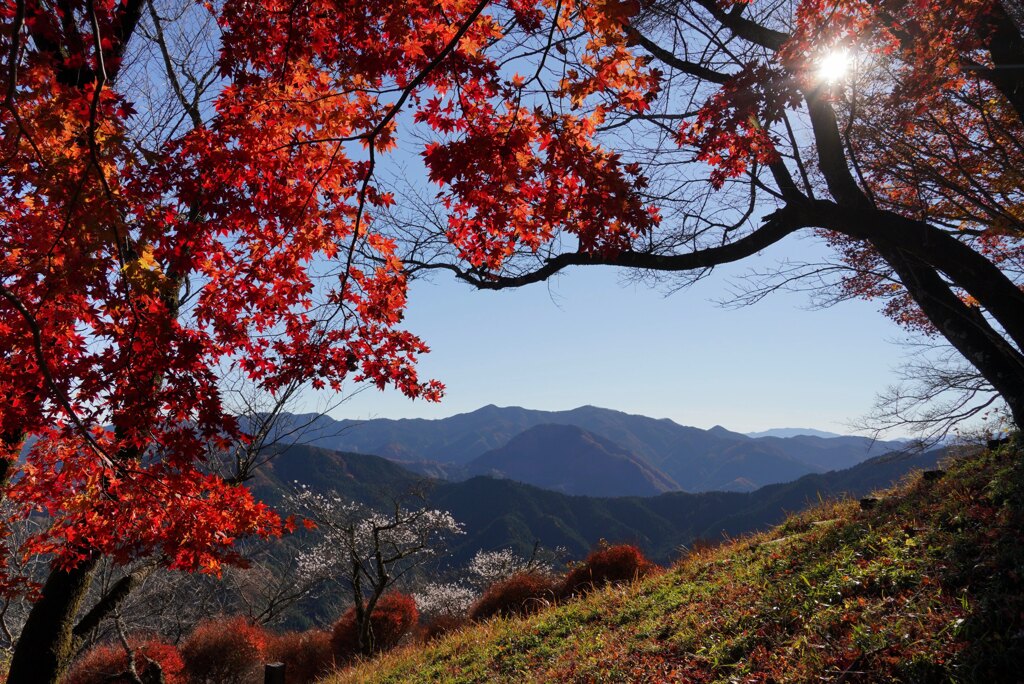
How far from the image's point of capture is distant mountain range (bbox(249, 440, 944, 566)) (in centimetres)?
11575

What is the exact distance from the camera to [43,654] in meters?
6.71

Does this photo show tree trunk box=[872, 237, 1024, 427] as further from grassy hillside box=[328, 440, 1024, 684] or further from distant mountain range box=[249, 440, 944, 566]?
distant mountain range box=[249, 440, 944, 566]

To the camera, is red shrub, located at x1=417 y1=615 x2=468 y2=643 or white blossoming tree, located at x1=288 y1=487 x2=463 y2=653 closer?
red shrub, located at x1=417 y1=615 x2=468 y2=643

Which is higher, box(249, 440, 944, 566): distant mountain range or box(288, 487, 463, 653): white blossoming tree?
box(288, 487, 463, 653): white blossoming tree

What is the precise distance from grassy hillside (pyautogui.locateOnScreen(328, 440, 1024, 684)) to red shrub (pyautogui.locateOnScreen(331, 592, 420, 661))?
28.2ft

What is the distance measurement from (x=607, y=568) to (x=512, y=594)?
213 cm

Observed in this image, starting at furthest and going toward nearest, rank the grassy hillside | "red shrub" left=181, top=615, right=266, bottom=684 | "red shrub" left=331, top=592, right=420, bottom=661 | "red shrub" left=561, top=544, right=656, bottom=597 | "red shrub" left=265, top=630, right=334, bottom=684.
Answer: "red shrub" left=331, top=592, right=420, bottom=661 < "red shrub" left=265, top=630, right=334, bottom=684 < "red shrub" left=181, top=615, right=266, bottom=684 < "red shrub" left=561, top=544, right=656, bottom=597 < the grassy hillside

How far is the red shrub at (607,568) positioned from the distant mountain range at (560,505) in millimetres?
99906

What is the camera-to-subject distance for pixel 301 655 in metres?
15.5

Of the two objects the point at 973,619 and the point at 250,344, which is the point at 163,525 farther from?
the point at 973,619

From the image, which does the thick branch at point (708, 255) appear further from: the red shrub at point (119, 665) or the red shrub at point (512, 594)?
the red shrub at point (119, 665)

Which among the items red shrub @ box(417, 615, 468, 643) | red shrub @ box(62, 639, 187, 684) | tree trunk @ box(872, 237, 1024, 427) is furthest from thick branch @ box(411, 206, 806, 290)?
red shrub @ box(62, 639, 187, 684)

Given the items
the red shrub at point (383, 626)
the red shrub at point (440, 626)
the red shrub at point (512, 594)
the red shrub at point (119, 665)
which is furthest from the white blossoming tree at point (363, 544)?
the red shrub at point (119, 665)

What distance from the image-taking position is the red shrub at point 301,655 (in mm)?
14844
